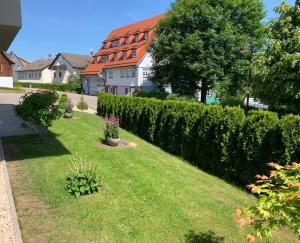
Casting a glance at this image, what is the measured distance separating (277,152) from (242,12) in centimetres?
2626

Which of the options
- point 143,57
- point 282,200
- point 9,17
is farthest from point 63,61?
point 282,200

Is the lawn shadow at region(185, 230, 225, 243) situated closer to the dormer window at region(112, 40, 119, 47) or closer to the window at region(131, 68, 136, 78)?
the window at region(131, 68, 136, 78)

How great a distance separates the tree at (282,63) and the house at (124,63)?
21294 millimetres

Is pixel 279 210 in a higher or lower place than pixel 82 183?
higher

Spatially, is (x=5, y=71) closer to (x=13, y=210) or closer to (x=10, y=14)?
(x=10, y=14)

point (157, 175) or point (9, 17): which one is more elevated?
point (9, 17)

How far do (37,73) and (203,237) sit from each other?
86.6 meters

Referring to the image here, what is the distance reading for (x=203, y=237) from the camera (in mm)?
7074

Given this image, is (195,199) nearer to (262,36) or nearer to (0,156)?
(0,156)

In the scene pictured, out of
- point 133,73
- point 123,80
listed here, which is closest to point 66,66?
point 123,80

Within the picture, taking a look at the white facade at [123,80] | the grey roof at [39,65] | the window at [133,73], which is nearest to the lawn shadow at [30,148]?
the white facade at [123,80]

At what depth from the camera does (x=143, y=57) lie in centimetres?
4869

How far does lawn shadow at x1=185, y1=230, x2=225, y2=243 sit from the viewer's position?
6922mm

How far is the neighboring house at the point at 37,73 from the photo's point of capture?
83938mm
